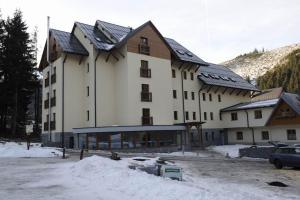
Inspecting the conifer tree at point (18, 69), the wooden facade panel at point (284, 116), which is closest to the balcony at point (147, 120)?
the wooden facade panel at point (284, 116)

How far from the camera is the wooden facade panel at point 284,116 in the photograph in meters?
40.6

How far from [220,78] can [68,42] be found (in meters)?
25.5

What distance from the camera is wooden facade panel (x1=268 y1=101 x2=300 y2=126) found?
4055 cm

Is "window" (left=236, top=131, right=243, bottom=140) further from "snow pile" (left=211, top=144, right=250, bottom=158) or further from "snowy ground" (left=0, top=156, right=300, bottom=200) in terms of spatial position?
"snowy ground" (left=0, top=156, right=300, bottom=200)

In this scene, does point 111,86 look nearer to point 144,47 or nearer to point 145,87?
point 145,87

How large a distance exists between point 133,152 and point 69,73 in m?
13.7

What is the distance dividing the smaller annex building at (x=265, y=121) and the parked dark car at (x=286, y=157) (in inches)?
741

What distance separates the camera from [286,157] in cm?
2252

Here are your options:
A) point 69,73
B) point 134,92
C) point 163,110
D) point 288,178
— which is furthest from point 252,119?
point 288,178

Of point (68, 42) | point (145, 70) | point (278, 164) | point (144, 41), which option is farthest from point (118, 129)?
point (278, 164)

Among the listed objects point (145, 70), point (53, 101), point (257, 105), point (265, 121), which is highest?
point (145, 70)

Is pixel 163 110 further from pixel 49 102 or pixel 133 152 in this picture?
pixel 49 102

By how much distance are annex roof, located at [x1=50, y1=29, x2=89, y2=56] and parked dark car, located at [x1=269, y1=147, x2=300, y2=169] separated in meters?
25.6

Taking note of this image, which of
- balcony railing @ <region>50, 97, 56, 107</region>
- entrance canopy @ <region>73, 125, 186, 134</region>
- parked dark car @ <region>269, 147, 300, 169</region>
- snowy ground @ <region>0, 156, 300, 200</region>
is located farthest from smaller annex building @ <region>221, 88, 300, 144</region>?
balcony railing @ <region>50, 97, 56, 107</region>
